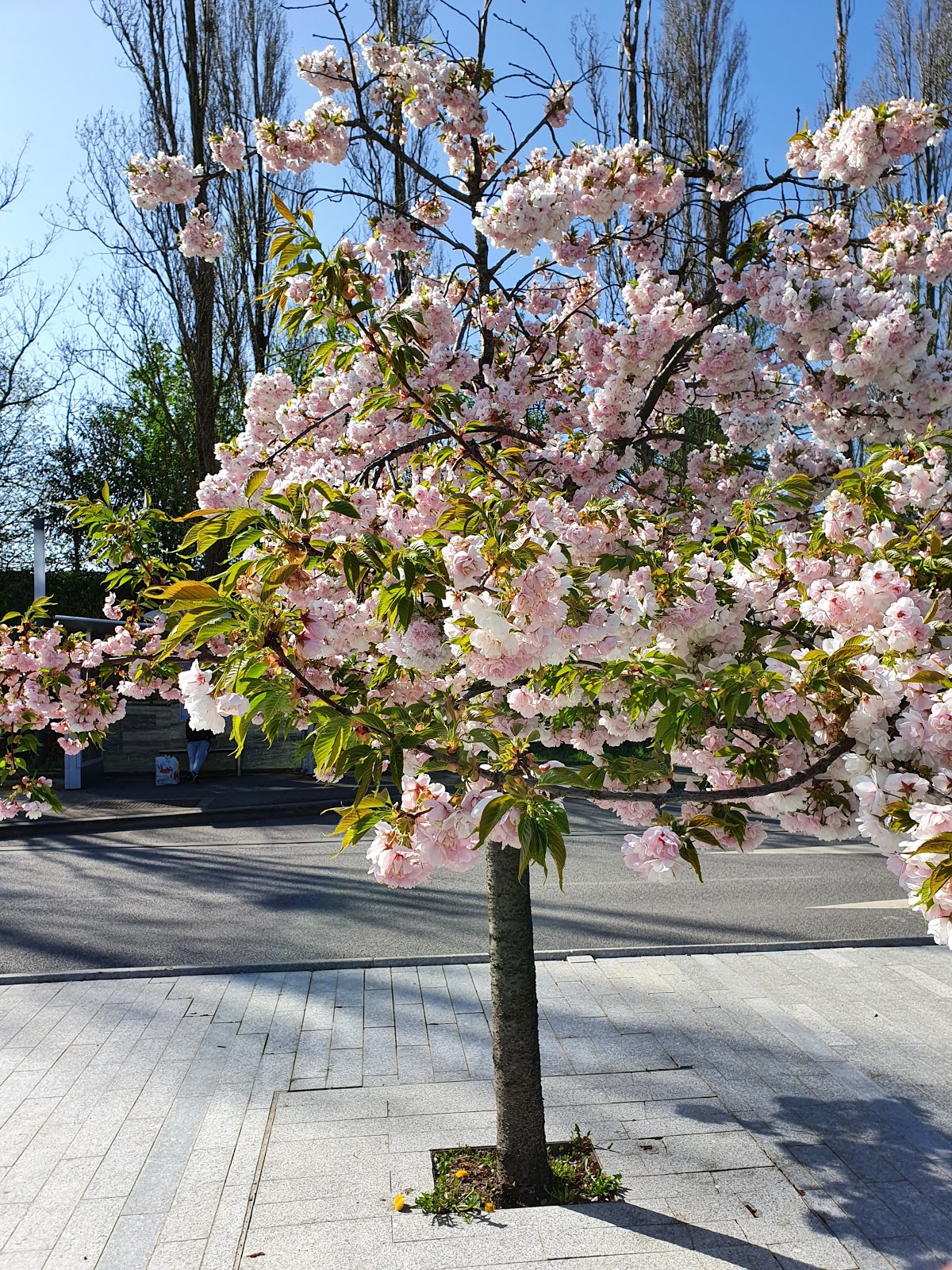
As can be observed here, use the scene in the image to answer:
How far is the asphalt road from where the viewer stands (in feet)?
21.9

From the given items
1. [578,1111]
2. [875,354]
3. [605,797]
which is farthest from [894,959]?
[605,797]

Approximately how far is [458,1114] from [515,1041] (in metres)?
0.76

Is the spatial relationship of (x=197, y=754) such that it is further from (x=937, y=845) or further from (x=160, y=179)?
(x=937, y=845)

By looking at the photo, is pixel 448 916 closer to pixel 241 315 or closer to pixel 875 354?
pixel 875 354

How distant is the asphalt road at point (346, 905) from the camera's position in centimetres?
668

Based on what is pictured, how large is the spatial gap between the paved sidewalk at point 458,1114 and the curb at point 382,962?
99mm

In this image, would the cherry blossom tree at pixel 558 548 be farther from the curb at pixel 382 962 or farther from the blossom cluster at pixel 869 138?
the curb at pixel 382 962

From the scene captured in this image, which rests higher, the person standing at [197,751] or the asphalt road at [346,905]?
the person standing at [197,751]

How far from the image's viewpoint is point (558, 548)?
205 centimetres

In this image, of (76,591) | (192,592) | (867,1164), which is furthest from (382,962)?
(76,591)

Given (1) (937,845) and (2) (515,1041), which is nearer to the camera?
(1) (937,845)

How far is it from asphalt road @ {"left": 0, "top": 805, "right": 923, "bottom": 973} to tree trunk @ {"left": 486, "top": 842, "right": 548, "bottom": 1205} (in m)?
2.84

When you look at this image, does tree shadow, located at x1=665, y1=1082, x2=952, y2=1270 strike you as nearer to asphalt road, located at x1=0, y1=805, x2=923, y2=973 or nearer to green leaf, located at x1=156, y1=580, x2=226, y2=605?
asphalt road, located at x1=0, y1=805, x2=923, y2=973

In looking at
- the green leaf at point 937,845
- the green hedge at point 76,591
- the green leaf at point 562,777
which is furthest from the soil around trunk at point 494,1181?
the green hedge at point 76,591
